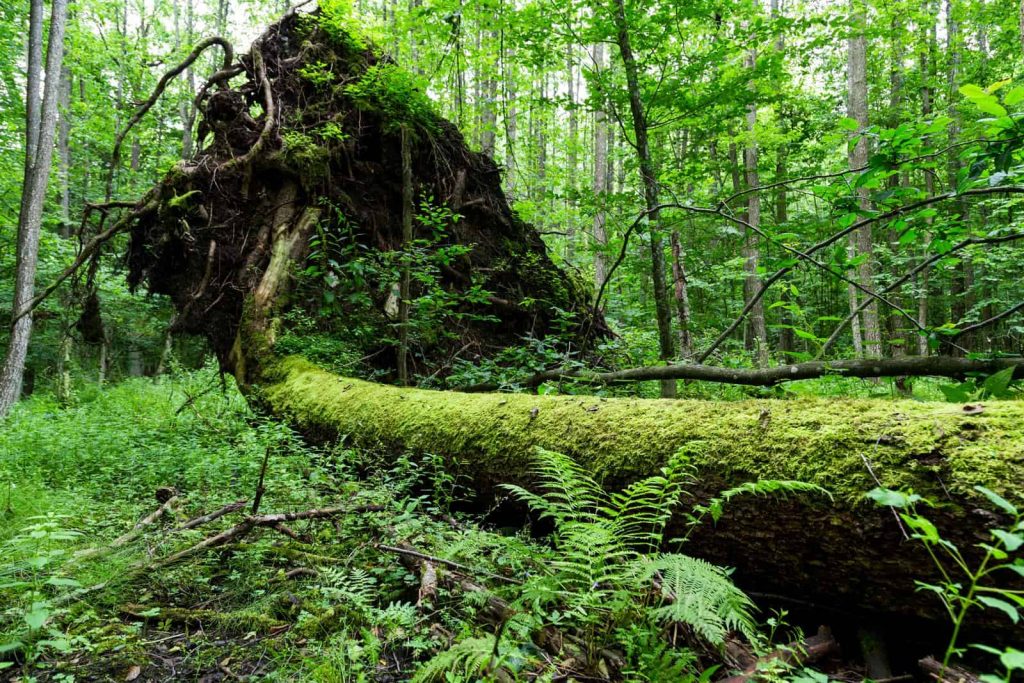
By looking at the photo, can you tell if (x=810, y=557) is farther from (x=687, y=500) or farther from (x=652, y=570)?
(x=652, y=570)

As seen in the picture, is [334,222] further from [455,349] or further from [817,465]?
[817,465]

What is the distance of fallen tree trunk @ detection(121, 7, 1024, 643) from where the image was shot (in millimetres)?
1946

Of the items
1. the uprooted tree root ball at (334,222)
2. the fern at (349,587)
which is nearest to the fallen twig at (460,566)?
the fern at (349,587)

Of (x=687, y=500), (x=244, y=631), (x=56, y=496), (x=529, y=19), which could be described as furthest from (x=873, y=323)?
(x=56, y=496)

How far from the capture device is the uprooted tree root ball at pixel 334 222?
22.8 feet

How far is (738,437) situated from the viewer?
2.39 meters

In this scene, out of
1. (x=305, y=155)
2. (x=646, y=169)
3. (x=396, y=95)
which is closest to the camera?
(x=646, y=169)

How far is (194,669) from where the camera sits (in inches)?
76.9

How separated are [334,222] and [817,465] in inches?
288

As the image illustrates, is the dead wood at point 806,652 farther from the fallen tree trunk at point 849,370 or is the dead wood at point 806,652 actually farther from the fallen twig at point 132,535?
the fallen twig at point 132,535

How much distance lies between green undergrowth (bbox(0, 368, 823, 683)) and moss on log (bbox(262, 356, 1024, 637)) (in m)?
0.22

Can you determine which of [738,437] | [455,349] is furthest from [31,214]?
[738,437]

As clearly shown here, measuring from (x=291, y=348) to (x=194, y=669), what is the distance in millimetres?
4952

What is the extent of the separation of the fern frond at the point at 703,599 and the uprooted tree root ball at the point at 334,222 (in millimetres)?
4908
